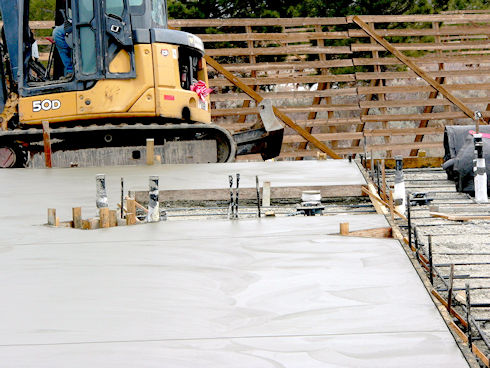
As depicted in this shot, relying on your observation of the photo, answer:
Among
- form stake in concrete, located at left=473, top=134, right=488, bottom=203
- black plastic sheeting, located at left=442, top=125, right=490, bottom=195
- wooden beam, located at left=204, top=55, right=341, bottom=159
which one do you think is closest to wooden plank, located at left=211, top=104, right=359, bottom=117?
wooden beam, located at left=204, top=55, right=341, bottom=159

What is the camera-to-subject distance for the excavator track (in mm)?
16234

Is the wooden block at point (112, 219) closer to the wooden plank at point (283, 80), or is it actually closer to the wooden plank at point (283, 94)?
the wooden plank at point (283, 94)

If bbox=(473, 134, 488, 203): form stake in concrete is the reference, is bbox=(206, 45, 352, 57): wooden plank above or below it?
above

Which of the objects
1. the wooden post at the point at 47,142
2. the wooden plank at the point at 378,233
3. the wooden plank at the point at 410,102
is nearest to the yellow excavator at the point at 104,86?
the wooden post at the point at 47,142

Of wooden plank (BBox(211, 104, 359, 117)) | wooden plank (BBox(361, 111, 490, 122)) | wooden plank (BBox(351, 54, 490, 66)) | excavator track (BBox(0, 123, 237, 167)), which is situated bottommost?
excavator track (BBox(0, 123, 237, 167))

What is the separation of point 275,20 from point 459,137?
299 inches

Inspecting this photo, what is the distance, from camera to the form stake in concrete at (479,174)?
11812 millimetres

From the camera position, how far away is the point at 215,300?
19.9 ft

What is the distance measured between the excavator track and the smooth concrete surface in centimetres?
765

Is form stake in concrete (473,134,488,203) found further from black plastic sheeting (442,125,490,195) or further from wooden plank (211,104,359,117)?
wooden plank (211,104,359,117)

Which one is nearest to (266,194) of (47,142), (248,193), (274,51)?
(248,193)

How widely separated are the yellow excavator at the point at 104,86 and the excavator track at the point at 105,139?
0.7 inches

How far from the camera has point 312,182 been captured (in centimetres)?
1206

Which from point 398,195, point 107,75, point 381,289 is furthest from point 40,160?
point 381,289
